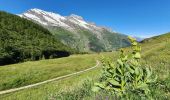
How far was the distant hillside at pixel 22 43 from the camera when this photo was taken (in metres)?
123

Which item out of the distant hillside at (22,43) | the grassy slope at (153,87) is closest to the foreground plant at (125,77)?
the grassy slope at (153,87)

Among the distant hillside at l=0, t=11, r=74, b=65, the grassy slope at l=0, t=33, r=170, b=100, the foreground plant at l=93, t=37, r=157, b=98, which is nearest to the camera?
the foreground plant at l=93, t=37, r=157, b=98

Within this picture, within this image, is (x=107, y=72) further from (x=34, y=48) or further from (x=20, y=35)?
(x=20, y=35)

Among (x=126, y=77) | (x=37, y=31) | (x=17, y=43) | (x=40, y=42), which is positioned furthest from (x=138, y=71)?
(x=37, y=31)

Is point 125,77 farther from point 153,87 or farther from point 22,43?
point 22,43

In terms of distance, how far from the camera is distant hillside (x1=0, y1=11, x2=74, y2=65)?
405ft

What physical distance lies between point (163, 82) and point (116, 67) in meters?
4.60

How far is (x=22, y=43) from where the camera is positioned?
141 m

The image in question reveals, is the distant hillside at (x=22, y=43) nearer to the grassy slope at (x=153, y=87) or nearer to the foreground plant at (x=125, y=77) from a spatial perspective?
the grassy slope at (x=153, y=87)

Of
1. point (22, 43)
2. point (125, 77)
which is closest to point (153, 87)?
point (125, 77)

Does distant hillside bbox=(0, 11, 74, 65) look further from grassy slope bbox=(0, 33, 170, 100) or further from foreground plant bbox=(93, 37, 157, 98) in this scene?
foreground plant bbox=(93, 37, 157, 98)

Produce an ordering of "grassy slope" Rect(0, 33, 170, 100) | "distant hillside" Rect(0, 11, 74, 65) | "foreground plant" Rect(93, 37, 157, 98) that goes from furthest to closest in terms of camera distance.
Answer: "distant hillside" Rect(0, 11, 74, 65)
"grassy slope" Rect(0, 33, 170, 100)
"foreground plant" Rect(93, 37, 157, 98)

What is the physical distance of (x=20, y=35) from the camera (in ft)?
506

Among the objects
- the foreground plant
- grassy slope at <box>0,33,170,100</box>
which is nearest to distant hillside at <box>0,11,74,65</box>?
grassy slope at <box>0,33,170,100</box>
